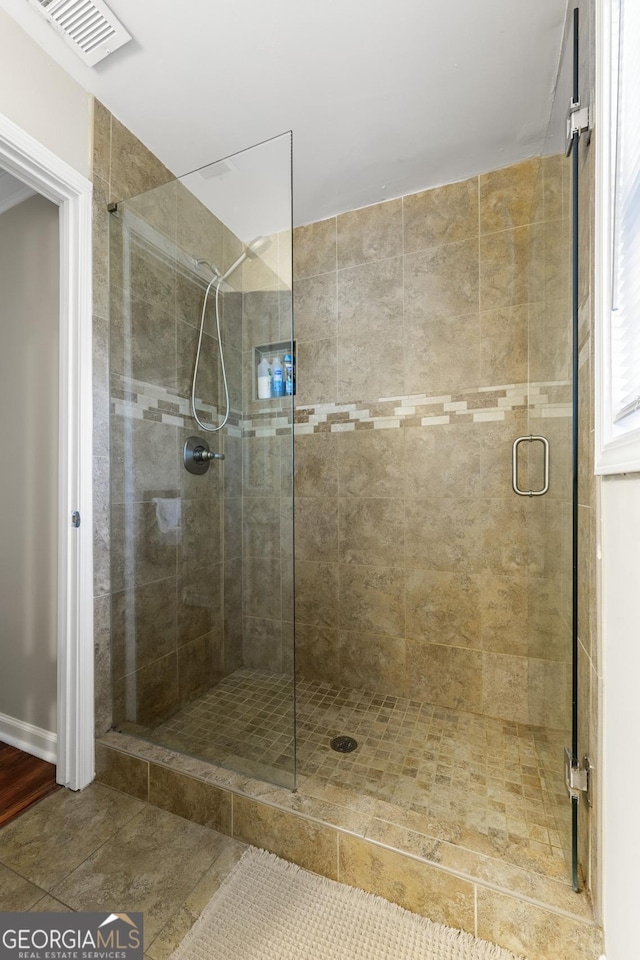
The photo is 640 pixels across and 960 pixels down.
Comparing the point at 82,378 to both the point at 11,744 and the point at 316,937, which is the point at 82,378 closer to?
the point at 11,744

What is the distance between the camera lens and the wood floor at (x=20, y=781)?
4.57 ft

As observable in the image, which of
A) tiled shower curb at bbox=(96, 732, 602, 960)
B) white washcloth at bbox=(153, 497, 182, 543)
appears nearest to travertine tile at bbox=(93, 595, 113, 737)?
tiled shower curb at bbox=(96, 732, 602, 960)

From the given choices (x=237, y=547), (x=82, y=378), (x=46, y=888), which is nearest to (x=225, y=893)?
(x=46, y=888)

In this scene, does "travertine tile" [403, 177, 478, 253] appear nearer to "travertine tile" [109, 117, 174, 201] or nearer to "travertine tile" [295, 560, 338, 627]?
"travertine tile" [109, 117, 174, 201]

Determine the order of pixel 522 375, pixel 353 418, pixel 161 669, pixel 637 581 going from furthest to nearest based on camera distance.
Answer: pixel 353 418, pixel 522 375, pixel 161 669, pixel 637 581

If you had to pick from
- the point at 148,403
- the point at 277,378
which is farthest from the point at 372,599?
the point at 148,403

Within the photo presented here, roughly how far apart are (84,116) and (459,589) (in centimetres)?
240

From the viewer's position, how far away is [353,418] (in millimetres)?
2217

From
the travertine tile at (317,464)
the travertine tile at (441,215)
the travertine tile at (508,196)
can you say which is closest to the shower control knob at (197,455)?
the travertine tile at (317,464)

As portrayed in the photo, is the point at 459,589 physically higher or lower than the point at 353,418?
lower

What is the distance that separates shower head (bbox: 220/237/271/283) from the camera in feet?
4.51

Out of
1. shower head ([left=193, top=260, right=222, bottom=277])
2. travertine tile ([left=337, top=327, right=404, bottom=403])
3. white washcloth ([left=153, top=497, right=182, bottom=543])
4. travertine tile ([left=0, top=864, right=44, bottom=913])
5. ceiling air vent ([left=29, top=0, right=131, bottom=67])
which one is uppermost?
ceiling air vent ([left=29, top=0, right=131, bottom=67])

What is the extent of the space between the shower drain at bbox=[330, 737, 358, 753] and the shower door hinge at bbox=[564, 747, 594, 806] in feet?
2.57

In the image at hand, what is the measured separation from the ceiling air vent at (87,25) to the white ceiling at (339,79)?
3 centimetres
